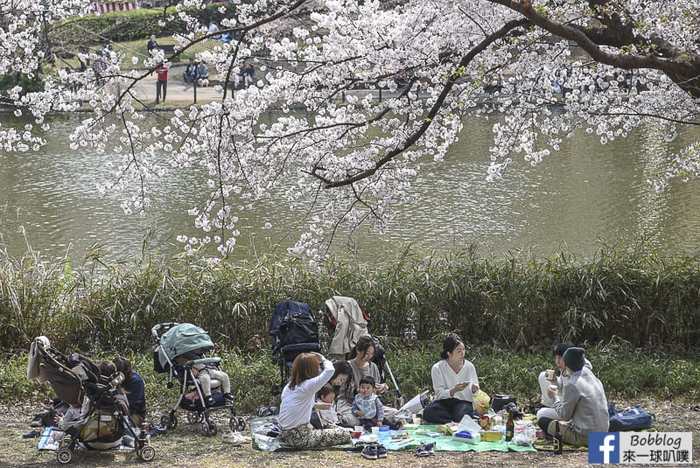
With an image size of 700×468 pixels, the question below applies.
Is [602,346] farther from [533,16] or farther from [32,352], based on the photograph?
[32,352]

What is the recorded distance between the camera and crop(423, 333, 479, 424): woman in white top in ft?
21.2

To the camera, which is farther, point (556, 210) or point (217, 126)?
point (556, 210)

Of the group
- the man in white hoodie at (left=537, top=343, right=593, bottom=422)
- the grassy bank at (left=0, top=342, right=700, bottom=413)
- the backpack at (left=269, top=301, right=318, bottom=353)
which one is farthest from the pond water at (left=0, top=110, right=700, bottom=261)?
the man in white hoodie at (left=537, top=343, right=593, bottom=422)

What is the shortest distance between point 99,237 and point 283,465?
8846 mm

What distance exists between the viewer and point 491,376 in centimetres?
729

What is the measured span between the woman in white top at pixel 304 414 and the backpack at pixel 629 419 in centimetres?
169

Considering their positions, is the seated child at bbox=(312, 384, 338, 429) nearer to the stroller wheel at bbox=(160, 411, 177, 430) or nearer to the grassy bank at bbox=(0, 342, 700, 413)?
the grassy bank at bbox=(0, 342, 700, 413)

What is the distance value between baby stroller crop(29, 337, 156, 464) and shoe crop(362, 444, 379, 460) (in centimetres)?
125

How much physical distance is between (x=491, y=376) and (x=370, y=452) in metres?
1.81

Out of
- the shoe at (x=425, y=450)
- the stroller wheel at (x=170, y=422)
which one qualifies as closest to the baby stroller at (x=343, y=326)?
the shoe at (x=425, y=450)

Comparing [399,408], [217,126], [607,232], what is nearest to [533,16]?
[399,408]

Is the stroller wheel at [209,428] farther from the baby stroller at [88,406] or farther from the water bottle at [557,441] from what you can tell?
the water bottle at [557,441]

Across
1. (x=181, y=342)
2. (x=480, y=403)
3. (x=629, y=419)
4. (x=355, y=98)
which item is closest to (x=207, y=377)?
(x=181, y=342)

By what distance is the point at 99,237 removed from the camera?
1370 centimetres
